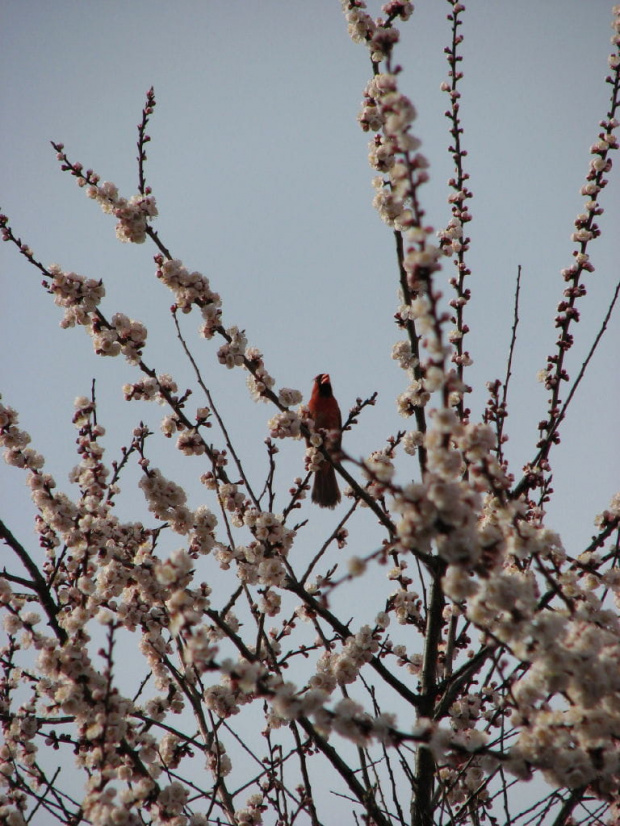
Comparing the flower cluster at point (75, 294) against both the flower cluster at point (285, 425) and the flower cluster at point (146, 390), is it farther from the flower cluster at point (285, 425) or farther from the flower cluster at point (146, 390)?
the flower cluster at point (285, 425)

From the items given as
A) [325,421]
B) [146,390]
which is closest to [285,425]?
[146,390]

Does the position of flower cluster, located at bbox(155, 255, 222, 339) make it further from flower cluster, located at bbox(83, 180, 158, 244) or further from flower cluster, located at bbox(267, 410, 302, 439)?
flower cluster, located at bbox(267, 410, 302, 439)

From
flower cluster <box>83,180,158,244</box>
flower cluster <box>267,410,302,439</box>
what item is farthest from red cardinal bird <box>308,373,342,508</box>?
flower cluster <box>83,180,158,244</box>

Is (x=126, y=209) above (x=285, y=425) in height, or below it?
above

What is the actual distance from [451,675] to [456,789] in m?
0.84

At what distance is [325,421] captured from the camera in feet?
20.8

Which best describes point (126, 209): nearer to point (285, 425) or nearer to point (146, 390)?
point (146, 390)

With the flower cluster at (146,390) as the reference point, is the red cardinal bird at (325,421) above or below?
above

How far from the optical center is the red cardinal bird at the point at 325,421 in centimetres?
609

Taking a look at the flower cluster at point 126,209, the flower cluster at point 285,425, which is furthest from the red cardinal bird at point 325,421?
the flower cluster at point 126,209

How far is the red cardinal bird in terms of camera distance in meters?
6.09

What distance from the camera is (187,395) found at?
3.59m

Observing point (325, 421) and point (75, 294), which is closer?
point (75, 294)

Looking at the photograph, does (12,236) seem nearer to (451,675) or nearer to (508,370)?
(508,370)
